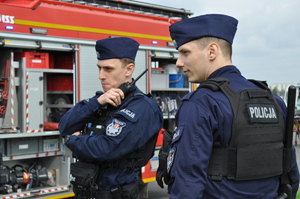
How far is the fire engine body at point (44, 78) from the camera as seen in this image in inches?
219

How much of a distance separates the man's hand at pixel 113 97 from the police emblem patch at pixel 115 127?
0.50 feet

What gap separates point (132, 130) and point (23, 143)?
3.06 m

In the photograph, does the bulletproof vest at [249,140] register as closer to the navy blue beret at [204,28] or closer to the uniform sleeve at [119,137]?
the navy blue beret at [204,28]

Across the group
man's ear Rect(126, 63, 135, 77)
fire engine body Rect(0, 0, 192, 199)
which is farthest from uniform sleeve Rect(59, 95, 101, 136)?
fire engine body Rect(0, 0, 192, 199)

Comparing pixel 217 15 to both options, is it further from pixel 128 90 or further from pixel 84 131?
pixel 84 131

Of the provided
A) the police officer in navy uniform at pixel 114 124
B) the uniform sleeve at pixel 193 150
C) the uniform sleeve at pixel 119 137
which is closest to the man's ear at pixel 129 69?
the police officer in navy uniform at pixel 114 124

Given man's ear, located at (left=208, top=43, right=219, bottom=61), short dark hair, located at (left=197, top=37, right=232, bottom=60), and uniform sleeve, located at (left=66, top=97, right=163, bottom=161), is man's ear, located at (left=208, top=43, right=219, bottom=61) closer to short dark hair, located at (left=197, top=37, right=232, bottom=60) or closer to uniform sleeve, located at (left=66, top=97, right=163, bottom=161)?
short dark hair, located at (left=197, top=37, right=232, bottom=60)

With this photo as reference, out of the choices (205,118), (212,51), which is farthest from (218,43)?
(205,118)

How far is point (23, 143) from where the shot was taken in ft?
18.9

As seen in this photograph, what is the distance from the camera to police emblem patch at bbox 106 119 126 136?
308 cm

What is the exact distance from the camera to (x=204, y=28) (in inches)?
82.4

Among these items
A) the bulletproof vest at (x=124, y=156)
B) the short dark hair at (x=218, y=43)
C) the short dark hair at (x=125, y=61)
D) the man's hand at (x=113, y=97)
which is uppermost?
the short dark hair at (x=125, y=61)

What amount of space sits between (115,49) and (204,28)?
146 cm

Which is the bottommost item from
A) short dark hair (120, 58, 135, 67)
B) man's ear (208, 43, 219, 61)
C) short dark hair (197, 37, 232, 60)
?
man's ear (208, 43, 219, 61)
